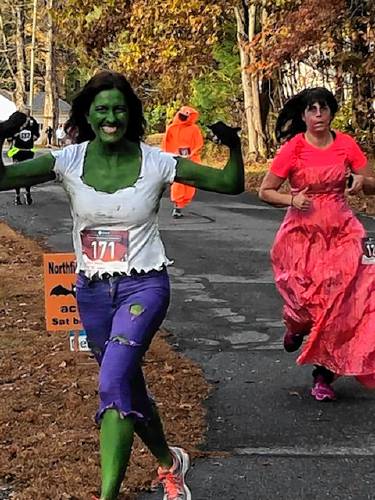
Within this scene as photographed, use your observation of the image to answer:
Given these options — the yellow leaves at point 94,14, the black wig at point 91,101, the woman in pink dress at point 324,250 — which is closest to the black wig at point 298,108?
the woman in pink dress at point 324,250

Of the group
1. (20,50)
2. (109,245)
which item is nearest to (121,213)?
(109,245)

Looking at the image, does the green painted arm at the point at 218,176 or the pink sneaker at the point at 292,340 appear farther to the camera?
the pink sneaker at the point at 292,340

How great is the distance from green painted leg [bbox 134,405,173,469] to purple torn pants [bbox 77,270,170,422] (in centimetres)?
5

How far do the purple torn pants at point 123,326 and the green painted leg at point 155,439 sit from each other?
0.05 m

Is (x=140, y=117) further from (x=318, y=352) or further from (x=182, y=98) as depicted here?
(x=182, y=98)

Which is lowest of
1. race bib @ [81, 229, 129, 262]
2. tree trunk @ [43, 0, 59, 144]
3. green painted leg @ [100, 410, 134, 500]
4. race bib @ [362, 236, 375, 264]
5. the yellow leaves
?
tree trunk @ [43, 0, 59, 144]

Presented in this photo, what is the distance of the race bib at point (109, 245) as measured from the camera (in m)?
4.06

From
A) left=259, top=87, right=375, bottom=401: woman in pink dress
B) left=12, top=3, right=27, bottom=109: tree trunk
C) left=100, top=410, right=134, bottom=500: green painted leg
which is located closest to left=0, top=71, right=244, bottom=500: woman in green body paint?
left=100, top=410, right=134, bottom=500: green painted leg

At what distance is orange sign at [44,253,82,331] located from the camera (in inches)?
245

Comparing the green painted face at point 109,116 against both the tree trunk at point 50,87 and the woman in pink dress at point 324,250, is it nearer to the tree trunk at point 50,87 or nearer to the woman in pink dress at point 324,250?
the woman in pink dress at point 324,250

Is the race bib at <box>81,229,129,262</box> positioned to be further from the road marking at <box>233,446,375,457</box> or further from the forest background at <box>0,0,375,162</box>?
the forest background at <box>0,0,375,162</box>

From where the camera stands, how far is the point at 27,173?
4117 millimetres

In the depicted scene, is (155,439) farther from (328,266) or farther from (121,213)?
(328,266)

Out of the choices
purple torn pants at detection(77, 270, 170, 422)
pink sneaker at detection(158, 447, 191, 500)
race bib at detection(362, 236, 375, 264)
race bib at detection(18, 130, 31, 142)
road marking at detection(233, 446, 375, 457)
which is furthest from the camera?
race bib at detection(362, 236, 375, 264)
